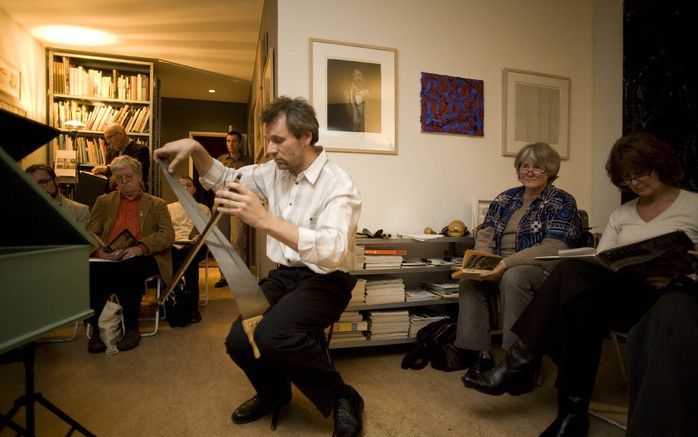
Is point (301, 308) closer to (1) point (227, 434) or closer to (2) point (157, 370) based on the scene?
(1) point (227, 434)

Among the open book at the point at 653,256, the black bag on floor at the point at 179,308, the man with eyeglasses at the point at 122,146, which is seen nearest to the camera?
the open book at the point at 653,256

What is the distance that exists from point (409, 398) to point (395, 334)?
59cm

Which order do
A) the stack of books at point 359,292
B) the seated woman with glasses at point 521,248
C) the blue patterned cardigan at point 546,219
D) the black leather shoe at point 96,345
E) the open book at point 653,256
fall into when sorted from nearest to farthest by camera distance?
the open book at point 653,256 → the seated woman with glasses at point 521,248 → the blue patterned cardigan at point 546,219 → the stack of books at point 359,292 → the black leather shoe at point 96,345

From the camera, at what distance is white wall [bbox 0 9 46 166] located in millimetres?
Answer: 4008

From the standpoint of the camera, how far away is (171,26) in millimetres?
4238

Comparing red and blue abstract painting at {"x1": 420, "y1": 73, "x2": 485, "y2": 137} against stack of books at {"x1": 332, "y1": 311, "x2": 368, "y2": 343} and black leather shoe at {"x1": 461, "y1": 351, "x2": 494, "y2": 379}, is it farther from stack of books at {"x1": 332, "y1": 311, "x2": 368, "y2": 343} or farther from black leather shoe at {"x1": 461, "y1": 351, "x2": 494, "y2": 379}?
black leather shoe at {"x1": 461, "y1": 351, "x2": 494, "y2": 379}

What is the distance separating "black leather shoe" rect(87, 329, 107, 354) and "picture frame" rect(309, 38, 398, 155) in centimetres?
186

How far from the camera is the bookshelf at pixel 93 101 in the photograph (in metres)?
4.85

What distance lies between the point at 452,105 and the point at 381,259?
1.31 m

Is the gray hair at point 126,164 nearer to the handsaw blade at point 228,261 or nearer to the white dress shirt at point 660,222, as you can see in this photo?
the handsaw blade at point 228,261

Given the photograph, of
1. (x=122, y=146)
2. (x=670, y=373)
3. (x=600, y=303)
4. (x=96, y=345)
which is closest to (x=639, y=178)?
(x=600, y=303)

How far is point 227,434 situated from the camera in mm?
1529

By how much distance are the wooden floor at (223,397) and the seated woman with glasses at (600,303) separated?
23 cm

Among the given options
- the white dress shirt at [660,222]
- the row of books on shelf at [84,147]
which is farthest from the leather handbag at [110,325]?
the row of books on shelf at [84,147]
